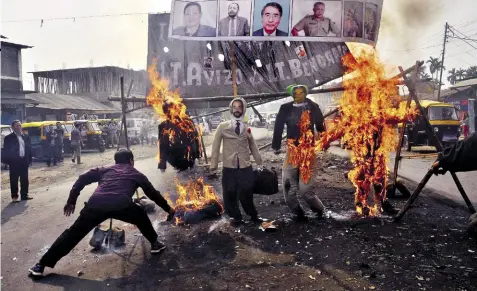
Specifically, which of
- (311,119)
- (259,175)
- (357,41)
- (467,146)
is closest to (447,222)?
(467,146)

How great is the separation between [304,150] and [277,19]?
255 centimetres

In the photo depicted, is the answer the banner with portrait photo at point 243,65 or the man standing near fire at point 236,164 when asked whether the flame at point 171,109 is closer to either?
the banner with portrait photo at point 243,65

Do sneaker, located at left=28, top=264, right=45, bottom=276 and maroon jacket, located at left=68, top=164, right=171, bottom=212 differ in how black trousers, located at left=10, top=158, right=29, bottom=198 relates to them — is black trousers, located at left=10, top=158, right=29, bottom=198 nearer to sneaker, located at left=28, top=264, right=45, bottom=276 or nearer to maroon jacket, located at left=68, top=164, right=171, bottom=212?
maroon jacket, located at left=68, top=164, right=171, bottom=212

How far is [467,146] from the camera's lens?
442 cm

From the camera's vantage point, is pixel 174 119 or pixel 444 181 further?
pixel 444 181

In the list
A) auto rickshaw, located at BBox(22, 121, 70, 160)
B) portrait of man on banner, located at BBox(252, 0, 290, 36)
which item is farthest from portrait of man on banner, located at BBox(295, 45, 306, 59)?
auto rickshaw, located at BBox(22, 121, 70, 160)

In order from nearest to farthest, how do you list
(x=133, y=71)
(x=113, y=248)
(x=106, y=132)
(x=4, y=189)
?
(x=113, y=248) → (x=4, y=189) → (x=106, y=132) → (x=133, y=71)

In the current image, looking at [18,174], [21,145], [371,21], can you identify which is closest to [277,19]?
[371,21]

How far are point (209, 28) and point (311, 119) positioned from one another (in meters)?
2.63

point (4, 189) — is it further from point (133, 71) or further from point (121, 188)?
point (133, 71)

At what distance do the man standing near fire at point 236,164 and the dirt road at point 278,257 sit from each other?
359mm

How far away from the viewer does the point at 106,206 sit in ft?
14.2

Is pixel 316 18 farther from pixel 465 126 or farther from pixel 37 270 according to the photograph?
pixel 465 126

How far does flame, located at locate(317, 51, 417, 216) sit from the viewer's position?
5875 millimetres
